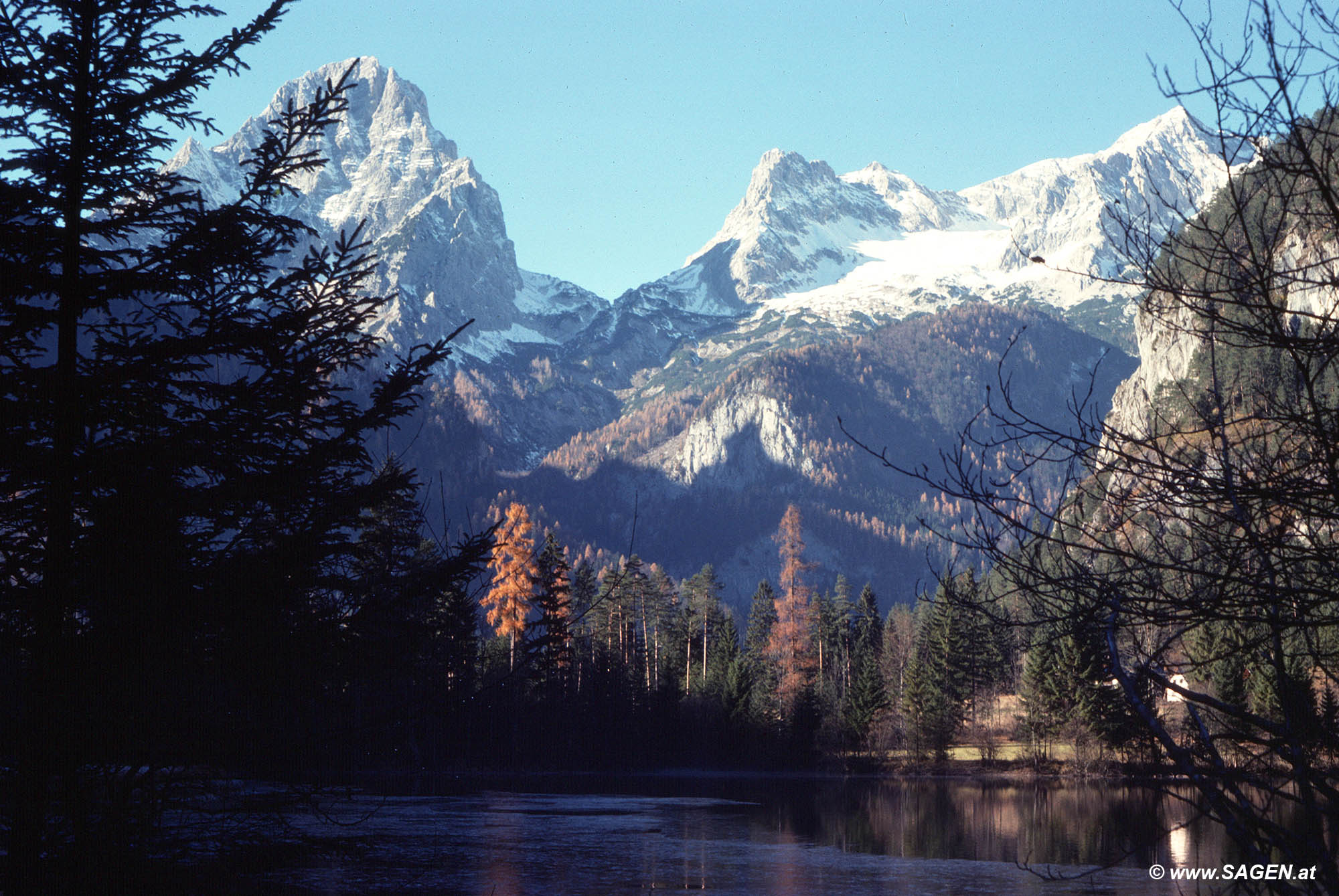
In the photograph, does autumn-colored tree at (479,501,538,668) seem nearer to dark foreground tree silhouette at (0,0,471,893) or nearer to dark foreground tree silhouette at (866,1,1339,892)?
dark foreground tree silhouette at (0,0,471,893)

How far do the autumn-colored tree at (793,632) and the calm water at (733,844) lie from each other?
27.9m

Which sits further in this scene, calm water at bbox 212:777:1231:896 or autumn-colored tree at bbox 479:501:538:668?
autumn-colored tree at bbox 479:501:538:668

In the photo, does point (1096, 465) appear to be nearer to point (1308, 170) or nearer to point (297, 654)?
point (1308, 170)

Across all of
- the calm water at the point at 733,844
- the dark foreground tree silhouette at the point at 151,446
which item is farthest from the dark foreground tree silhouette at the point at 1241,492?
the dark foreground tree silhouette at the point at 151,446

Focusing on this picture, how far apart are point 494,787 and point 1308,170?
155 ft

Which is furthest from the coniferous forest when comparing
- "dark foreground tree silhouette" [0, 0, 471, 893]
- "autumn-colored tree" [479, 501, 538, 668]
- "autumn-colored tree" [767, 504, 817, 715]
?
"autumn-colored tree" [767, 504, 817, 715]

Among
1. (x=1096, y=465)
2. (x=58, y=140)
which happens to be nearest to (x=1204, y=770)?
(x=1096, y=465)

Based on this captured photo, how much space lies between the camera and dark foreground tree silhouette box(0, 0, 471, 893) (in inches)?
273

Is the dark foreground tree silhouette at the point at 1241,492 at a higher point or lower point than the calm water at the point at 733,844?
higher

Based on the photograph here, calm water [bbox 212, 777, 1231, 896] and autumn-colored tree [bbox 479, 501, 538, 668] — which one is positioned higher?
autumn-colored tree [bbox 479, 501, 538, 668]

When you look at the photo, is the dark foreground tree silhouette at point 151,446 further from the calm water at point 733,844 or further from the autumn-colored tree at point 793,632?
the autumn-colored tree at point 793,632

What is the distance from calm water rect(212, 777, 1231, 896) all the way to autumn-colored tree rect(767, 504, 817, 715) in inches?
1097

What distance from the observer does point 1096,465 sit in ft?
19.0

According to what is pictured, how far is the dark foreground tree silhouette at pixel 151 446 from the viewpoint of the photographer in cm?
692
